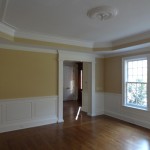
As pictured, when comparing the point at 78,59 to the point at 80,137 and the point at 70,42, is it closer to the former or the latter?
the point at 70,42

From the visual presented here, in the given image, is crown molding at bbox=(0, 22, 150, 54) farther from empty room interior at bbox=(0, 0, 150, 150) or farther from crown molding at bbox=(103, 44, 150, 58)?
crown molding at bbox=(103, 44, 150, 58)

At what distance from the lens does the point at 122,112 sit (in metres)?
5.32

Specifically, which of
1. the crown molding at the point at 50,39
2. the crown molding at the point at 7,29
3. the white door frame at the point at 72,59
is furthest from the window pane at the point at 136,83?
the crown molding at the point at 7,29

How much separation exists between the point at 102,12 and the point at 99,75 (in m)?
3.59

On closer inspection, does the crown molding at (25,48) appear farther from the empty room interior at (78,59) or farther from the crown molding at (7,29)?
the crown molding at (7,29)

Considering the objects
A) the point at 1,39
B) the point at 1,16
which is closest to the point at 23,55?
the point at 1,39

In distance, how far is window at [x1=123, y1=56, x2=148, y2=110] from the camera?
15.3ft

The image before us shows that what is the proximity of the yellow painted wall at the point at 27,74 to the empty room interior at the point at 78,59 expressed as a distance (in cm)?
3

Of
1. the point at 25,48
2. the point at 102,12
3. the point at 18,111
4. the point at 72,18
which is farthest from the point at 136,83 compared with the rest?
the point at 18,111

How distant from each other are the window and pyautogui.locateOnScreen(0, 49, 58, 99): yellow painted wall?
97.8 inches

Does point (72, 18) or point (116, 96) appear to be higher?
point (72, 18)

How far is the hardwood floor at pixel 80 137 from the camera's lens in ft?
10.7

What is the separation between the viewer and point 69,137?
12.4 feet

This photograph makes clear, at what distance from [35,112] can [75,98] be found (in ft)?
17.7
